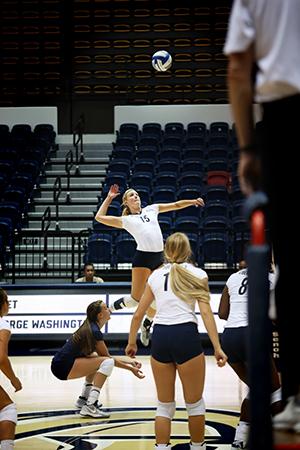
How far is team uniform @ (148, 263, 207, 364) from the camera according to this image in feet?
18.7

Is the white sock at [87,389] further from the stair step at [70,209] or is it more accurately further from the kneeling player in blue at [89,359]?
the stair step at [70,209]

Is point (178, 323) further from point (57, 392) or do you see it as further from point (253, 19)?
point (57, 392)

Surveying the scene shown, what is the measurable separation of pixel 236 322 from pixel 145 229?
293 cm

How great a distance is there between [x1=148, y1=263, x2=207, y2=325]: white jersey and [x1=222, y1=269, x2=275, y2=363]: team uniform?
0.64 metres

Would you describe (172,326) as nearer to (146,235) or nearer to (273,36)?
(146,235)

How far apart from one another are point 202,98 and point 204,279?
17.7 meters

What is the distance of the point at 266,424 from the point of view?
6.32 feet

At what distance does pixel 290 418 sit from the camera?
2217mm

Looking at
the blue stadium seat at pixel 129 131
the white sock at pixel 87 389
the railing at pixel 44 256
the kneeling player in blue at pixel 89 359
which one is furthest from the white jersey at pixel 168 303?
the blue stadium seat at pixel 129 131

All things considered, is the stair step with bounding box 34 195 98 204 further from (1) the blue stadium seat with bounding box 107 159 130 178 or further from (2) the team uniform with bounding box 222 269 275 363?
(2) the team uniform with bounding box 222 269 275 363

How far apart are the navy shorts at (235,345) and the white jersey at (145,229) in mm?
2872

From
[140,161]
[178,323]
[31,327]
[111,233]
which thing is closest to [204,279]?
Result: [178,323]

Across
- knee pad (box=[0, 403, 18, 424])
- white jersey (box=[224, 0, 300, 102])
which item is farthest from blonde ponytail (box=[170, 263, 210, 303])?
white jersey (box=[224, 0, 300, 102])

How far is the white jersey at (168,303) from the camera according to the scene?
5805 millimetres
